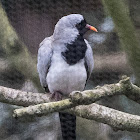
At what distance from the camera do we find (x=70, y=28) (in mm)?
1086

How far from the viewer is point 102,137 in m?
1.22

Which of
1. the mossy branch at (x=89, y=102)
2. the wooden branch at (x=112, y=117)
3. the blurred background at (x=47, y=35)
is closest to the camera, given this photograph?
the mossy branch at (x=89, y=102)

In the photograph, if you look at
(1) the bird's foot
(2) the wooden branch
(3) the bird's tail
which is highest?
(2) the wooden branch

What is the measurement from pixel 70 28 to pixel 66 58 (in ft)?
0.31

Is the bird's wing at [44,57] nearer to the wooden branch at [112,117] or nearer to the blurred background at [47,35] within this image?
the blurred background at [47,35]

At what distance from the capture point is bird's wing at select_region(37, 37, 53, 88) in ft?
3.53

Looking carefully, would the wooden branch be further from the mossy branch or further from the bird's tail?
the bird's tail

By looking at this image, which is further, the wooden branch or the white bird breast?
the white bird breast

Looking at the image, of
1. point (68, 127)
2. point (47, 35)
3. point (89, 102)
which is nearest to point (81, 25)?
point (47, 35)

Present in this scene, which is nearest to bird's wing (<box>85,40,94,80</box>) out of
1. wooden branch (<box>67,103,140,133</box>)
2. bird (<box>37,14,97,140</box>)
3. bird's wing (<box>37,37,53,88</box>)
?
bird (<box>37,14,97,140</box>)

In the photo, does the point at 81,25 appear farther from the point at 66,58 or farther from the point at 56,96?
A: the point at 56,96

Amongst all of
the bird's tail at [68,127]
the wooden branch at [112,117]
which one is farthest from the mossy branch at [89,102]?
the bird's tail at [68,127]

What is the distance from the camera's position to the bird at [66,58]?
1.06 metres

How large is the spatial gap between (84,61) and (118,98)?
0.57 ft
